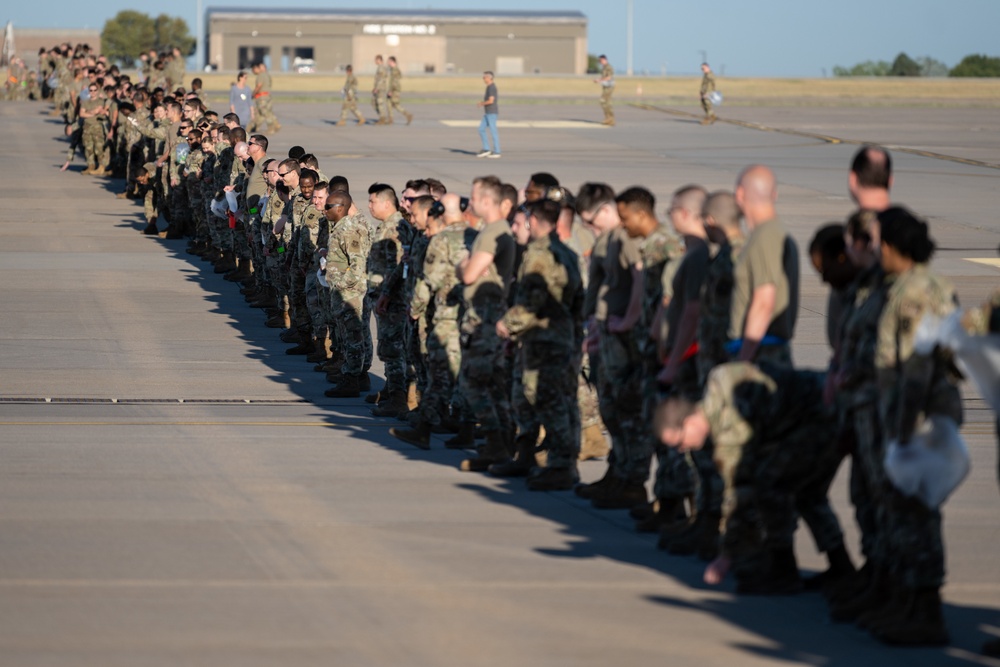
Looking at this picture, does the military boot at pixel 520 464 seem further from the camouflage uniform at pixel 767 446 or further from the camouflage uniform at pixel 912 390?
the camouflage uniform at pixel 912 390

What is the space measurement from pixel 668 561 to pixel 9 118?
46.3 m

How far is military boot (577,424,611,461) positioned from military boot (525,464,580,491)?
1.08 meters

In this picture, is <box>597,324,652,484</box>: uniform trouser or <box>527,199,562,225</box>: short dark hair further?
<box>527,199,562,225</box>: short dark hair

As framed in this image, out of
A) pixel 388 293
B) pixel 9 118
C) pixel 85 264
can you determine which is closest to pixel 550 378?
pixel 388 293

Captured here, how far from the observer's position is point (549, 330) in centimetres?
970

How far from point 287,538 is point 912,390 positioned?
381 cm

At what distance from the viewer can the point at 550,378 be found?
31.8 feet

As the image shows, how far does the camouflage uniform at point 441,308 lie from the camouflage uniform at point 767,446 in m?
4.10

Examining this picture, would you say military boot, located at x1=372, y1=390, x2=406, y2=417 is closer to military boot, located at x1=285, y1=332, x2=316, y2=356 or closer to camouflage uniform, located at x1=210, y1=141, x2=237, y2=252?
military boot, located at x1=285, y1=332, x2=316, y2=356

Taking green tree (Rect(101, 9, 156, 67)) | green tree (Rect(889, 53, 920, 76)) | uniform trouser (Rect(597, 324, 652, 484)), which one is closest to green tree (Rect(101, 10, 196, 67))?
green tree (Rect(101, 9, 156, 67))

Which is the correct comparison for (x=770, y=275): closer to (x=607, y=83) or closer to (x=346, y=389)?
(x=346, y=389)

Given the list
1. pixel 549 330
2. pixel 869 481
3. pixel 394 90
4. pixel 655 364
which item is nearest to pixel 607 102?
pixel 394 90

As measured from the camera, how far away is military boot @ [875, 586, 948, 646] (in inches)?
261

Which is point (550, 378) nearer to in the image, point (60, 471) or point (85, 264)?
point (60, 471)
